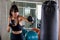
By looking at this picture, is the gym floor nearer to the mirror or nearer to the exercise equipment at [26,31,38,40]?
the mirror

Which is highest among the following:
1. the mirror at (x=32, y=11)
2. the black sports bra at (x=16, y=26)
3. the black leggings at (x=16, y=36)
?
the mirror at (x=32, y=11)

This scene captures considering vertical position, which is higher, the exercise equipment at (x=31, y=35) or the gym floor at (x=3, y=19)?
the gym floor at (x=3, y=19)

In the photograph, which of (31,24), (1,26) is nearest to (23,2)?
(31,24)

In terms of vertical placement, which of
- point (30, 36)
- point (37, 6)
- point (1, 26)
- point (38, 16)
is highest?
point (37, 6)

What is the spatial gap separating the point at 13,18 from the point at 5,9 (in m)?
0.21

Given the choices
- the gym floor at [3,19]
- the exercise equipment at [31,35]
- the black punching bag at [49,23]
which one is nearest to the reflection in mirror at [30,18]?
Result: the exercise equipment at [31,35]

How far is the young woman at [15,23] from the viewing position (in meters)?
2.32

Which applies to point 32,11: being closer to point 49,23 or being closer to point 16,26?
point 16,26

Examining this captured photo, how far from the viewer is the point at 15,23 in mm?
2344

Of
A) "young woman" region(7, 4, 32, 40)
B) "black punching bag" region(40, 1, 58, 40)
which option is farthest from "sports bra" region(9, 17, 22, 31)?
"black punching bag" region(40, 1, 58, 40)

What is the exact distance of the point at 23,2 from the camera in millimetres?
2406

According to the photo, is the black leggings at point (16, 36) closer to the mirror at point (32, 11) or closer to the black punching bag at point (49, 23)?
the mirror at point (32, 11)

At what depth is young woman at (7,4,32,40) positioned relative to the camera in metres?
2.32

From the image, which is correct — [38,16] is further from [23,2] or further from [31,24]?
[23,2]
